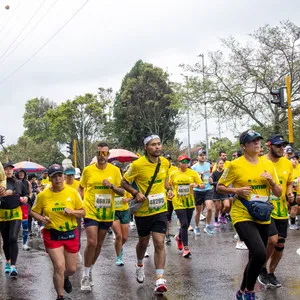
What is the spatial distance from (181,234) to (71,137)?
4363cm

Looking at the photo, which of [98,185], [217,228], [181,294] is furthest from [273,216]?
[217,228]

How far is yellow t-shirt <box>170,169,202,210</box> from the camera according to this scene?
35.1 feet

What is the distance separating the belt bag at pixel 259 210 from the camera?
6.03 m

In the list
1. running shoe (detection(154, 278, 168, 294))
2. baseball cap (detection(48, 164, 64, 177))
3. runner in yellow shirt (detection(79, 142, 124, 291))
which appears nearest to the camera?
baseball cap (detection(48, 164, 64, 177))

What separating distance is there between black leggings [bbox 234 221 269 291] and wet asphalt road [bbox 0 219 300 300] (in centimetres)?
72

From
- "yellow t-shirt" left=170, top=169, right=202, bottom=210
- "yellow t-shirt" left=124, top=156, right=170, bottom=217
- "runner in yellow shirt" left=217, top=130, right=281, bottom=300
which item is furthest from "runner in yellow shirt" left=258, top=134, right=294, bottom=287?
"yellow t-shirt" left=170, top=169, right=202, bottom=210

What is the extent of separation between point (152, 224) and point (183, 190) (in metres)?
3.60

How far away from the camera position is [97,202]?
7.91m

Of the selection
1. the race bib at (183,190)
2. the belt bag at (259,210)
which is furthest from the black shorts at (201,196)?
the belt bag at (259,210)

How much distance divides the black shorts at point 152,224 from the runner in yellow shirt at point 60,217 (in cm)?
92

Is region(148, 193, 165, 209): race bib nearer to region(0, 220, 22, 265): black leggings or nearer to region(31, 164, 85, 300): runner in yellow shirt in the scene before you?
region(31, 164, 85, 300): runner in yellow shirt

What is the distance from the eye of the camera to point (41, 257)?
11219 millimetres

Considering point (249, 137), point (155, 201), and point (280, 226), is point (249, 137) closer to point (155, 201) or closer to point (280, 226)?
point (280, 226)

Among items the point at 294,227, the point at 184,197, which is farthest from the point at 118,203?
the point at 294,227
